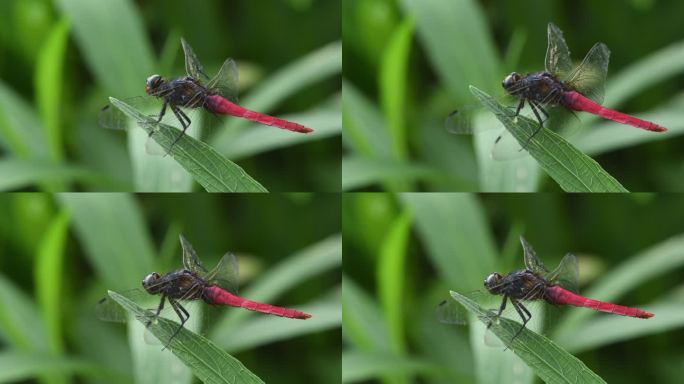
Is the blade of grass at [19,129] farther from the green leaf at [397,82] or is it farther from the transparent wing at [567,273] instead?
the transparent wing at [567,273]

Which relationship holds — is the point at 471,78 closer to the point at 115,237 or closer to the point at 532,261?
the point at 532,261

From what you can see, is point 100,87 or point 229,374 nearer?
point 229,374

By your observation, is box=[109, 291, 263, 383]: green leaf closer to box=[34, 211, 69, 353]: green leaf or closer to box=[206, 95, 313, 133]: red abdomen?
box=[34, 211, 69, 353]: green leaf

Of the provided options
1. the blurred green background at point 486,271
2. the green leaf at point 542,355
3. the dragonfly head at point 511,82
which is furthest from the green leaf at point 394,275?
the dragonfly head at point 511,82

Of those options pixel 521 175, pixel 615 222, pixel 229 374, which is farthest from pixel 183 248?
pixel 615 222

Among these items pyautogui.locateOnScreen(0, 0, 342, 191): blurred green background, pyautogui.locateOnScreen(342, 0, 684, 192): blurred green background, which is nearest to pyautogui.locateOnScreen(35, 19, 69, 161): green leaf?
pyautogui.locateOnScreen(0, 0, 342, 191): blurred green background

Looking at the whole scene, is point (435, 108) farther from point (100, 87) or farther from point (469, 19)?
point (100, 87)

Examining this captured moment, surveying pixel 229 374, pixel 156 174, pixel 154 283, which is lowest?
pixel 229 374
